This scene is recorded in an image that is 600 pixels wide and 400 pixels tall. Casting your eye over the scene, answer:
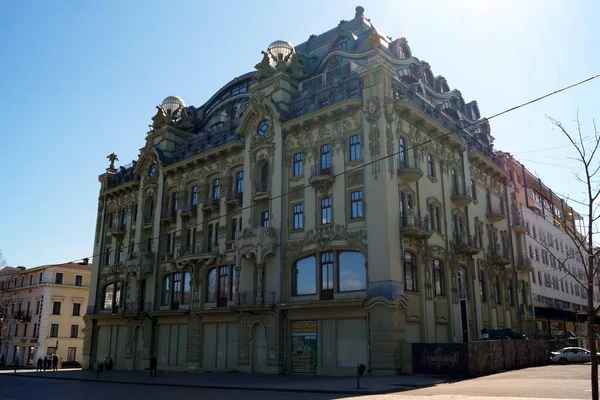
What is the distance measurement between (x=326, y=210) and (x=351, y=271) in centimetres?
451

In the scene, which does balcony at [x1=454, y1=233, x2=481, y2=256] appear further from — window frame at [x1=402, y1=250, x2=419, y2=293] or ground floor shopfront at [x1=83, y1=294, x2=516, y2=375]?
window frame at [x1=402, y1=250, x2=419, y2=293]

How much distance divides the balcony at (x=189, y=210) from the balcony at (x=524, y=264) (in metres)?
30.1

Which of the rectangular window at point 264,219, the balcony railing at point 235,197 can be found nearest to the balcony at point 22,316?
the balcony railing at point 235,197

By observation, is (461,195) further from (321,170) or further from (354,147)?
(321,170)

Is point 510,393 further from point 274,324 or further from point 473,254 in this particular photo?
point 473,254

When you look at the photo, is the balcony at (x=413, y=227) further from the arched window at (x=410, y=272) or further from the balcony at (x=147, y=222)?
the balcony at (x=147, y=222)

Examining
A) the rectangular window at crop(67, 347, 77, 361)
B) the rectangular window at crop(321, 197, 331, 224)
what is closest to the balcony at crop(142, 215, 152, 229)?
the rectangular window at crop(321, 197, 331, 224)

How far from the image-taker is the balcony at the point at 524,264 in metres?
47.8

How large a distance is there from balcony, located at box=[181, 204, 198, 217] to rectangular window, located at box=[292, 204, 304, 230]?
1127 cm

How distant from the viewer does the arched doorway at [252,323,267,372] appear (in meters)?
34.1

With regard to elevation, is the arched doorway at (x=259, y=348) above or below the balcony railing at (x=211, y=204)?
below

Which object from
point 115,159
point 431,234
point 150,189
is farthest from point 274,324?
point 115,159

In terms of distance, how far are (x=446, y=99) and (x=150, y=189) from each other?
28347mm

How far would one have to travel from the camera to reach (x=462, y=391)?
18.9 metres
